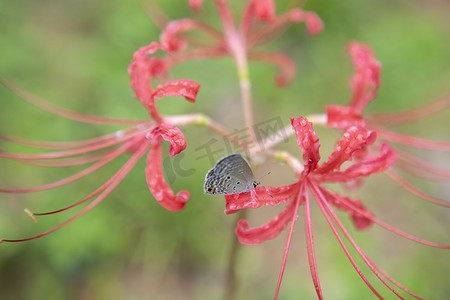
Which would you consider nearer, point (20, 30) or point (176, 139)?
point (176, 139)

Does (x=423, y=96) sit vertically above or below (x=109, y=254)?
above

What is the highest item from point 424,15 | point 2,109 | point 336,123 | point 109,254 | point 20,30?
point 424,15

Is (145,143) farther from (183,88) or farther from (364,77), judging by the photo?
(364,77)

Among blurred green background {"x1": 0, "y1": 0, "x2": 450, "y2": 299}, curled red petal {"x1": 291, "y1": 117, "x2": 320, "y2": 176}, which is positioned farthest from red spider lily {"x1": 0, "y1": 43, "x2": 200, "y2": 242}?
blurred green background {"x1": 0, "y1": 0, "x2": 450, "y2": 299}

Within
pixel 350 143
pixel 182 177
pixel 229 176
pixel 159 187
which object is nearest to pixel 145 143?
pixel 159 187

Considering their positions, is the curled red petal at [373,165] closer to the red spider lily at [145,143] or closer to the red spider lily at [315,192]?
the red spider lily at [315,192]

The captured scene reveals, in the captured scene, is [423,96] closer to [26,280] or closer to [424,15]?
[424,15]

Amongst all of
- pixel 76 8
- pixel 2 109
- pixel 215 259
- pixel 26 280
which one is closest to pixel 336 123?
pixel 215 259
